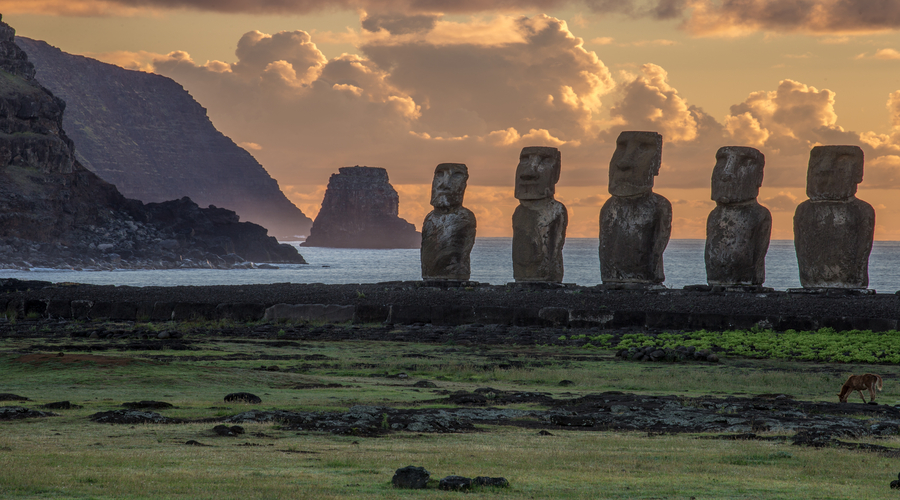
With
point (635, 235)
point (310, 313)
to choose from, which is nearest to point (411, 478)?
point (310, 313)

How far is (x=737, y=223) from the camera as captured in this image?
24641 mm

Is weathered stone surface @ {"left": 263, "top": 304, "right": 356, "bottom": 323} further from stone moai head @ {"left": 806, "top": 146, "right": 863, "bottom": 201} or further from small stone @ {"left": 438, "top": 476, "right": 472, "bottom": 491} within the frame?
small stone @ {"left": 438, "top": 476, "right": 472, "bottom": 491}

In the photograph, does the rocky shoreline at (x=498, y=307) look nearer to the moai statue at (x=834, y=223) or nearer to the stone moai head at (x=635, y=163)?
the moai statue at (x=834, y=223)

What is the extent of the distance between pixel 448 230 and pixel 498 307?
21.2 ft

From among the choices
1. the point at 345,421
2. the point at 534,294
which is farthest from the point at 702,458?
the point at 534,294

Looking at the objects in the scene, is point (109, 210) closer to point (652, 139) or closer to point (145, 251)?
point (145, 251)

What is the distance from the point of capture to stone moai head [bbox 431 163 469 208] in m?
28.9

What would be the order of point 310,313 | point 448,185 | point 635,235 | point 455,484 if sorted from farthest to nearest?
1. point 448,185
2. point 635,235
3. point 310,313
4. point 455,484

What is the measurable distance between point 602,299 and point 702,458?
1584cm

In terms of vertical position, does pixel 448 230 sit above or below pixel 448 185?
below

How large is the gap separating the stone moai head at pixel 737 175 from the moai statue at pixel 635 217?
1451 mm

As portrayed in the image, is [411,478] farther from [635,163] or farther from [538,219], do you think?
[538,219]

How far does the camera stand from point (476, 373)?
47.0ft

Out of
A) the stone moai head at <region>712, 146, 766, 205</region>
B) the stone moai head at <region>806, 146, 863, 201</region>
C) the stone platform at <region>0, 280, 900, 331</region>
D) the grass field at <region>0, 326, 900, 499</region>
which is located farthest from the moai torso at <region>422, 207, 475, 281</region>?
the grass field at <region>0, 326, 900, 499</region>
